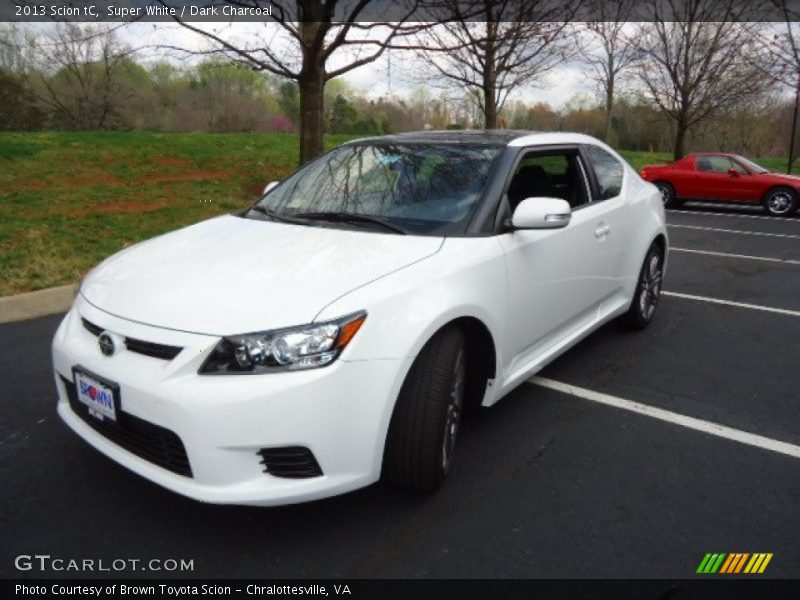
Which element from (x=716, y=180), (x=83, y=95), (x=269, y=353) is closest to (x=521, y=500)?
(x=269, y=353)

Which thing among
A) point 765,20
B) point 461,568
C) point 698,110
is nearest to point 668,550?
point 461,568

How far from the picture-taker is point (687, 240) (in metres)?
10.2

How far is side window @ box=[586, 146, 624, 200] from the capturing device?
4.21m

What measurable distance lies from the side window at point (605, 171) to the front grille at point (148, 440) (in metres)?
3.10

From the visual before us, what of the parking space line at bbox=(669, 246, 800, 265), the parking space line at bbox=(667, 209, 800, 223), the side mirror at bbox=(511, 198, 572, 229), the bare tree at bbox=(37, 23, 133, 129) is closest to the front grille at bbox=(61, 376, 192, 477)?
the side mirror at bbox=(511, 198, 572, 229)

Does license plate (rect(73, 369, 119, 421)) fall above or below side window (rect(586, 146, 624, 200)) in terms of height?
below

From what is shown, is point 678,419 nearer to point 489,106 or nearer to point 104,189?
point 104,189

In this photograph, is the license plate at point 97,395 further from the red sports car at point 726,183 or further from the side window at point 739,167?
the side window at point 739,167

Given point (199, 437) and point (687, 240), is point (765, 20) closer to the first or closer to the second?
point (687, 240)

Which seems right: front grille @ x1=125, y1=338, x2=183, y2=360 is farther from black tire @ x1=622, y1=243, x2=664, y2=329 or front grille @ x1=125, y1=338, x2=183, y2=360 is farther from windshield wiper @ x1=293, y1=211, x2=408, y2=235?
black tire @ x1=622, y1=243, x2=664, y2=329

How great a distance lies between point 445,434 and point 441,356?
1.15ft

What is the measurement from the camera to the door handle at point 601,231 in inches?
153

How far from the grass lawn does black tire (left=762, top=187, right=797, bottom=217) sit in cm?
1079

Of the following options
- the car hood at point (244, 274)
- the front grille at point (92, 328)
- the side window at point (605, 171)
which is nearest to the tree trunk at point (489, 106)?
the side window at point (605, 171)
